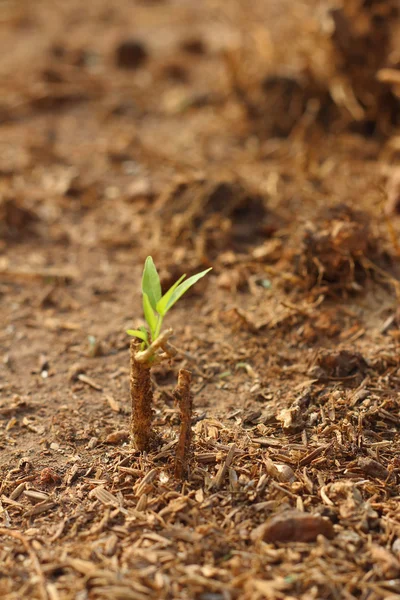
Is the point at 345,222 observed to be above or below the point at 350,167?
above

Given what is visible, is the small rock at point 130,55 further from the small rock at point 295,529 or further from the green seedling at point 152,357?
the small rock at point 295,529

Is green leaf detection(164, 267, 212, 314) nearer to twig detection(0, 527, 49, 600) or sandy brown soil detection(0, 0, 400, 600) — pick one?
sandy brown soil detection(0, 0, 400, 600)

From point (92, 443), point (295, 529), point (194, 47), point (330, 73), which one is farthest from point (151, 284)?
point (194, 47)

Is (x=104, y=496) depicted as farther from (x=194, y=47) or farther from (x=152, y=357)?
(x=194, y=47)

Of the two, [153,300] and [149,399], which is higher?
[153,300]

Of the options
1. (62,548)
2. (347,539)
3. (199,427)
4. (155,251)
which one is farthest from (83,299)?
(347,539)

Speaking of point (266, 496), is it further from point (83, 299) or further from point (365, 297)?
point (83, 299)

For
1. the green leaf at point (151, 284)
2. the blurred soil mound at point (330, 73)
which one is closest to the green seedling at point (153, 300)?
the green leaf at point (151, 284)
